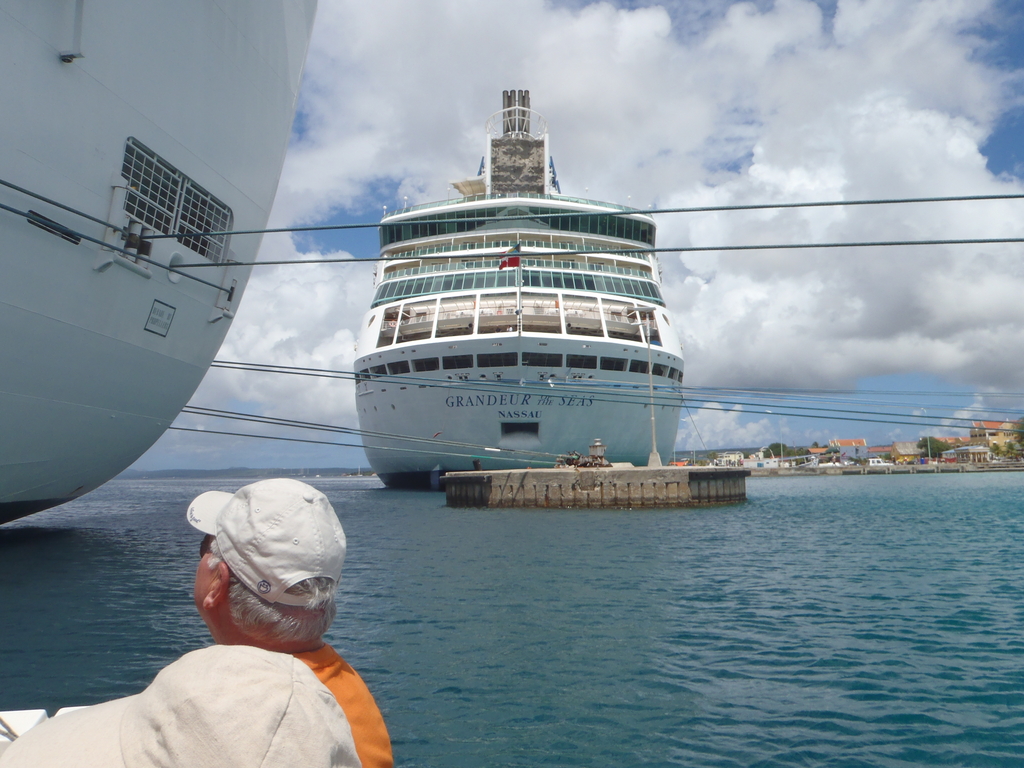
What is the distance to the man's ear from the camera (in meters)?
1.97

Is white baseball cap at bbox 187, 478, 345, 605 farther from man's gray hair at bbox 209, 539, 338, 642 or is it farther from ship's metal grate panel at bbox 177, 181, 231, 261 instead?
ship's metal grate panel at bbox 177, 181, 231, 261

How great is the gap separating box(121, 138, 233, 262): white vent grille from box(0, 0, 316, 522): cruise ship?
3 centimetres

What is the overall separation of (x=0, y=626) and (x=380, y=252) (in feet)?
108

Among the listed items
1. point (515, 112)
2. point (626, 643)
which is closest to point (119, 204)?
point (626, 643)

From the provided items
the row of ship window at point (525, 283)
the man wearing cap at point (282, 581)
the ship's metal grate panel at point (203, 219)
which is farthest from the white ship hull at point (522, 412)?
the man wearing cap at point (282, 581)

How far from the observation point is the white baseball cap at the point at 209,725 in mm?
1351

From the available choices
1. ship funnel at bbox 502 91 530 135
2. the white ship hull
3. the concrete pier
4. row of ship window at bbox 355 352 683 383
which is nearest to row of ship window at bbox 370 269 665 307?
row of ship window at bbox 355 352 683 383

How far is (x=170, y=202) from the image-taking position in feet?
37.2

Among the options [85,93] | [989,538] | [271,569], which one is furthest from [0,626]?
[989,538]

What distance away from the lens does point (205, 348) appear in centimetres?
1359

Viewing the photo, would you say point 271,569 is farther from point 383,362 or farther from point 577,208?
point 577,208

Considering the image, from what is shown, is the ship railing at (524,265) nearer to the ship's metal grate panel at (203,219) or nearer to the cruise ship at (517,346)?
the cruise ship at (517,346)

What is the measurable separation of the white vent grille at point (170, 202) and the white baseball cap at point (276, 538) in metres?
8.81

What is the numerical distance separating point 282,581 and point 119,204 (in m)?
9.95
